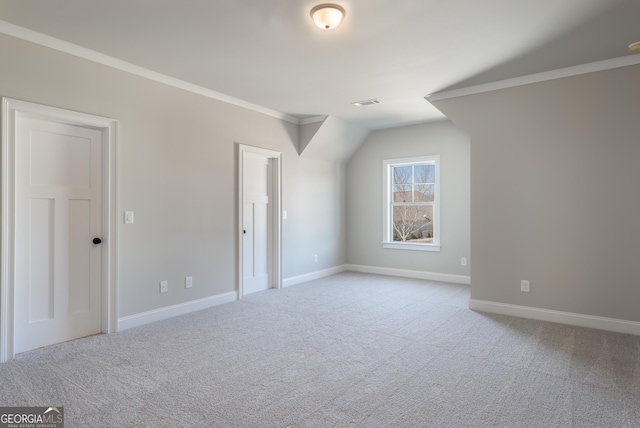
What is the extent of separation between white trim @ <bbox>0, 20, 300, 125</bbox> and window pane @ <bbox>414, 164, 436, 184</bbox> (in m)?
3.03

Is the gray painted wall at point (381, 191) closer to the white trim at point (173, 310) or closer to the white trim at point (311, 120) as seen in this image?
the white trim at point (311, 120)

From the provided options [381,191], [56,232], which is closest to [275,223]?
[381,191]

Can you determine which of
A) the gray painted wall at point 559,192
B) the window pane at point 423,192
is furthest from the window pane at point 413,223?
the gray painted wall at point 559,192

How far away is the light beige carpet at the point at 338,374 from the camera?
2.13 metres

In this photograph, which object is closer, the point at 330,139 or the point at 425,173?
the point at 330,139

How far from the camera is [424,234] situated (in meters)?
6.31

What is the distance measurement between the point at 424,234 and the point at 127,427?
17.3ft

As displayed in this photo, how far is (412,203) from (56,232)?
513 centimetres

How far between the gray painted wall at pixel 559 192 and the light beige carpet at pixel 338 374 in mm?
468

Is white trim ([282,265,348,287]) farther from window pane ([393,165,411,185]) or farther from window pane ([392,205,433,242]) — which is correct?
window pane ([393,165,411,185])

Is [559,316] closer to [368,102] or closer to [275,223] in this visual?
[368,102]

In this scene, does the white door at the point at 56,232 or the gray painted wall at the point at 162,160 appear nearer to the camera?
the white door at the point at 56,232
